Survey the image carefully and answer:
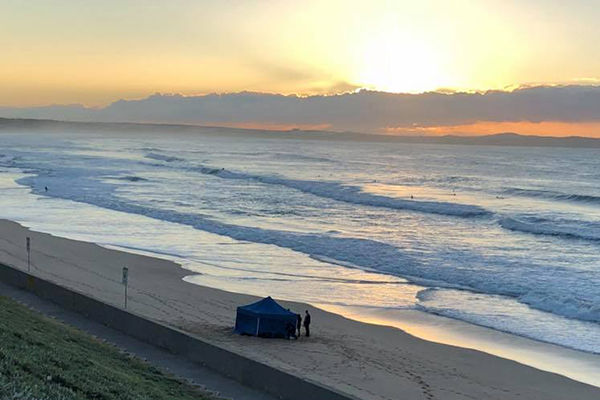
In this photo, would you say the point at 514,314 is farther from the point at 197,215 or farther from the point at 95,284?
the point at 197,215

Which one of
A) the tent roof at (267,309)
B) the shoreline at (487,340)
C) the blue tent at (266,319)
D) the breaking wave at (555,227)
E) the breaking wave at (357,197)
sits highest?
the tent roof at (267,309)

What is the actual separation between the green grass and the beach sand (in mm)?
2349

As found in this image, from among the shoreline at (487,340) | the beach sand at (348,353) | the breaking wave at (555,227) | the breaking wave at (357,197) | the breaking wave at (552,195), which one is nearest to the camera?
the beach sand at (348,353)

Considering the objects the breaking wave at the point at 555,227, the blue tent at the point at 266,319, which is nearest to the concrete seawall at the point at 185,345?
the blue tent at the point at 266,319

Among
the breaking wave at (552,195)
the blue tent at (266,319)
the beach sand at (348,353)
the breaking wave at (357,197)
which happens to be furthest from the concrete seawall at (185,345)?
the breaking wave at (552,195)

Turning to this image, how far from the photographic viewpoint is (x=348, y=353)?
15.8 metres

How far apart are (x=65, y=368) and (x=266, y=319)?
691 cm

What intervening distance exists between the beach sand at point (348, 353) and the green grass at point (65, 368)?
2.35 metres

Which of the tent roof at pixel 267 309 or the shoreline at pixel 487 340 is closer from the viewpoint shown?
the shoreline at pixel 487 340

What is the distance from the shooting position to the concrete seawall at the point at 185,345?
11.6 m

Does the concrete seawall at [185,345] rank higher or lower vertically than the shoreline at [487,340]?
higher

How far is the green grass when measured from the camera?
8188mm

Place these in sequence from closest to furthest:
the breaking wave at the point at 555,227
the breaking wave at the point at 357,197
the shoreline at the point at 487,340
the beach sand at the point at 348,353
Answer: the beach sand at the point at 348,353
the shoreline at the point at 487,340
the breaking wave at the point at 555,227
the breaking wave at the point at 357,197

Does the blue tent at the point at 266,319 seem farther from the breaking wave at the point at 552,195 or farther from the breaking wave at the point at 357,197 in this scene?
the breaking wave at the point at 552,195
